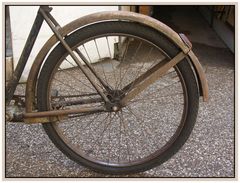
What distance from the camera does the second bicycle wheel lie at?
260 centimetres

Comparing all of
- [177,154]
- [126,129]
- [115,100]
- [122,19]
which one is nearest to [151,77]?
[115,100]

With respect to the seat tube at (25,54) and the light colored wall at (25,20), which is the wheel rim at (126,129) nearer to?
the seat tube at (25,54)

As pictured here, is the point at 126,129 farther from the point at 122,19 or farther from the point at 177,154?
the point at 122,19

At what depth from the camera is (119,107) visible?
2779 millimetres

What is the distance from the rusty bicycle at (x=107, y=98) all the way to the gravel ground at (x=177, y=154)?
199mm

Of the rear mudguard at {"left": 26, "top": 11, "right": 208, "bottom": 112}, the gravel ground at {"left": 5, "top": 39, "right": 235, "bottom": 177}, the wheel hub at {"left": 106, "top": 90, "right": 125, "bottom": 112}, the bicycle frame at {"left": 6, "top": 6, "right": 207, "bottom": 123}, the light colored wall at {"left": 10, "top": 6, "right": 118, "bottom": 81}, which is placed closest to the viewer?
the rear mudguard at {"left": 26, "top": 11, "right": 208, "bottom": 112}

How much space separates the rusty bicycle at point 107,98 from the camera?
2.57 meters

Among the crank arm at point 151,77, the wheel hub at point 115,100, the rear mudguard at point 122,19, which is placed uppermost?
the rear mudguard at point 122,19

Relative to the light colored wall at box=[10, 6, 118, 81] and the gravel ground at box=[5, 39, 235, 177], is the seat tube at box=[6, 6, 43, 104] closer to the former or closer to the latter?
the gravel ground at box=[5, 39, 235, 177]

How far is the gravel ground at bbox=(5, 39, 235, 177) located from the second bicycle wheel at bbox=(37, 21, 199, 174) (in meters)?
0.17

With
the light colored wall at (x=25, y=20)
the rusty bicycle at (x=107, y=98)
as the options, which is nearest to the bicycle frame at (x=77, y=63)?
the rusty bicycle at (x=107, y=98)

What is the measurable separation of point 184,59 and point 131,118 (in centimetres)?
132

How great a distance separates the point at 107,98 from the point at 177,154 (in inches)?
34.3

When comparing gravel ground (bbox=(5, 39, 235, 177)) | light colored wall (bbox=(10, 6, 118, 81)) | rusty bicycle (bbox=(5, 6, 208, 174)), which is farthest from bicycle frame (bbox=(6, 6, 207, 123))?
light colored wall (bbox=(10, 6, 118, 81))
